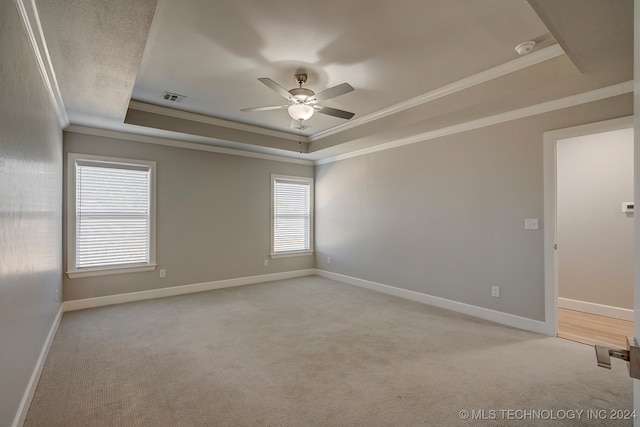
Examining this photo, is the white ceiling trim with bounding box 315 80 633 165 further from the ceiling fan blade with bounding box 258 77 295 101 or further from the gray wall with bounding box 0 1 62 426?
the gray wall with bounding box 0 1 62 426

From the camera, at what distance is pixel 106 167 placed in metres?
4.35

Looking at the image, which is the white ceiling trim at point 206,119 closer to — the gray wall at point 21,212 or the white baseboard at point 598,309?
the gray wall at point 21,212

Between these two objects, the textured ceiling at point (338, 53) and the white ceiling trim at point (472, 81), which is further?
the white ceiling trim at point (472, 81)

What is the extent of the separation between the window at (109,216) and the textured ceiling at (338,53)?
2.11 feet

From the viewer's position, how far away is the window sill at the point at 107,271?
411 cm

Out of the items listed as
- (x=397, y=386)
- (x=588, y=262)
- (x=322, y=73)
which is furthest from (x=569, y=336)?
(x=322, y=73)

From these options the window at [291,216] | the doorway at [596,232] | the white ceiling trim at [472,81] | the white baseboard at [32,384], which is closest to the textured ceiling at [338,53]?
the white ceiling trim at [472,81]

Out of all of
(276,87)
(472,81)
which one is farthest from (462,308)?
(276,87)

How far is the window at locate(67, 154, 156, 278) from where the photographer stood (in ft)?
13.5

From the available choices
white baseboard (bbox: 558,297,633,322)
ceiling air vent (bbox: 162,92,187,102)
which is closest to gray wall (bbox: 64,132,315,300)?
ceiling air vent (bbox: 162,92,187,102)

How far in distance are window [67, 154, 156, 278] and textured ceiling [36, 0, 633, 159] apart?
2.11 ft

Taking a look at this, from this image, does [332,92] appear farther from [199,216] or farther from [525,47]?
[199,216]

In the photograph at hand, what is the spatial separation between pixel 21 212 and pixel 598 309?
5916 mm

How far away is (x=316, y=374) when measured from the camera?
2.50 metres
